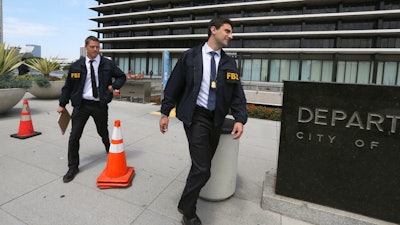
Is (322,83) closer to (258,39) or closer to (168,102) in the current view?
(168,102)

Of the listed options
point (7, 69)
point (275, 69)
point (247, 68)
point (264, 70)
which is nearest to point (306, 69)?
point (275, 69)

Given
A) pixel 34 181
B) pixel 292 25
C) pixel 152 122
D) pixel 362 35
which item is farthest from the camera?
pixel 292 25

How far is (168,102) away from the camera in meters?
2.50

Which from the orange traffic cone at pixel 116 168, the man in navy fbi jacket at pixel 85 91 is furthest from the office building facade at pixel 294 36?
the orange traffic cone at pixel 116 168

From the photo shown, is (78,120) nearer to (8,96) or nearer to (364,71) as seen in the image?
(8,96)

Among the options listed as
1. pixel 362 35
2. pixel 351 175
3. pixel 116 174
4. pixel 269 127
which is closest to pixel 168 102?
pixel 116 174

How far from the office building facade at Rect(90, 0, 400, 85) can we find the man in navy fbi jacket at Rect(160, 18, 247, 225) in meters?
26.4

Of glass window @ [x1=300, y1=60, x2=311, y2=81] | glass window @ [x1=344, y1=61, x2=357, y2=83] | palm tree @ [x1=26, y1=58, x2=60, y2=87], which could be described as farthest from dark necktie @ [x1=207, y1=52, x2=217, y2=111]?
glass window @ [x1=344, y1=61, x2=357, y2=83]

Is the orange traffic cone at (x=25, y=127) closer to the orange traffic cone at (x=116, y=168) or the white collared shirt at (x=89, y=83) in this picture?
the white collared shirt at (x=89, y=83)

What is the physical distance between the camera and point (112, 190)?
3.07 m

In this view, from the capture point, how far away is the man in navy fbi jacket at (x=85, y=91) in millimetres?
3426

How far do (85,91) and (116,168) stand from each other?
1.21 m

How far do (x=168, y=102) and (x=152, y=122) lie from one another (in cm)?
524

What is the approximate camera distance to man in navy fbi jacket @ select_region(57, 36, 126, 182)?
3426 millimetres
